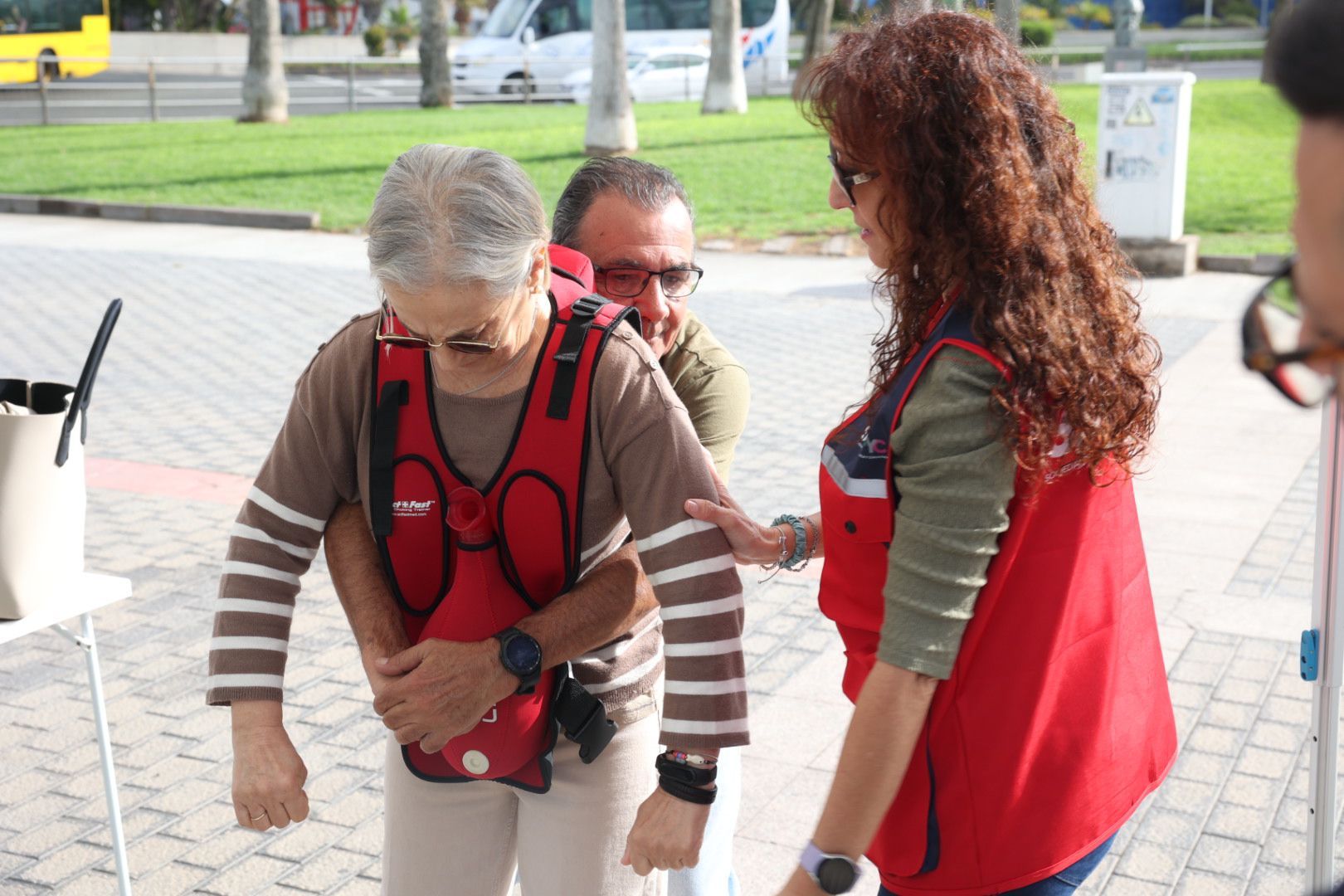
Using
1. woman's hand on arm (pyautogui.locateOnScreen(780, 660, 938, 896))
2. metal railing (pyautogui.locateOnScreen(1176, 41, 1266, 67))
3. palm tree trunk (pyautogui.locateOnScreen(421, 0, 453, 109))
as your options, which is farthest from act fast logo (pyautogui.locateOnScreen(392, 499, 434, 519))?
metal railing (pyautogui.locateOnScreen(1176, 41, 1266, 67))

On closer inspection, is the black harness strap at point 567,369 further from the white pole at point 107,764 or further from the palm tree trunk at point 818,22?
the palm tree trunk at point 818,22

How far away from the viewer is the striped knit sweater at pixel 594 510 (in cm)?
196

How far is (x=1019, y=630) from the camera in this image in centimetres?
169

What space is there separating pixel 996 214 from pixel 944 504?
0.35 m

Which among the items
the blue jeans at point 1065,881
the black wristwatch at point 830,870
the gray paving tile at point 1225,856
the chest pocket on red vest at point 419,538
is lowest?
the gray paving tile at point 1225,856

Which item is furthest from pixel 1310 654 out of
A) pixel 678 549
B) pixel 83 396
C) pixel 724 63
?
pixel 724 63

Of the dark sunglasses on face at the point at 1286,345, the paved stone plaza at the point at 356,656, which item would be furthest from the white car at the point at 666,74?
the dark sunglasses on face at the point at 1286,345

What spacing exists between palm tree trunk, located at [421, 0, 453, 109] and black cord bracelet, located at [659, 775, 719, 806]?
26055mm

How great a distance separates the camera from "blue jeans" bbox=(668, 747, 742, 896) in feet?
8.20

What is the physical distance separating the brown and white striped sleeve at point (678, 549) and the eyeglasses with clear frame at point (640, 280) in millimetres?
504

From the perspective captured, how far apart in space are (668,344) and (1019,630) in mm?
1038

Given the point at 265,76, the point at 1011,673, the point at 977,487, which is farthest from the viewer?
the point at 265,76

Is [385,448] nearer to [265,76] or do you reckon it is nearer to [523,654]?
[523,654]

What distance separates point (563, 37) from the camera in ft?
98.3
